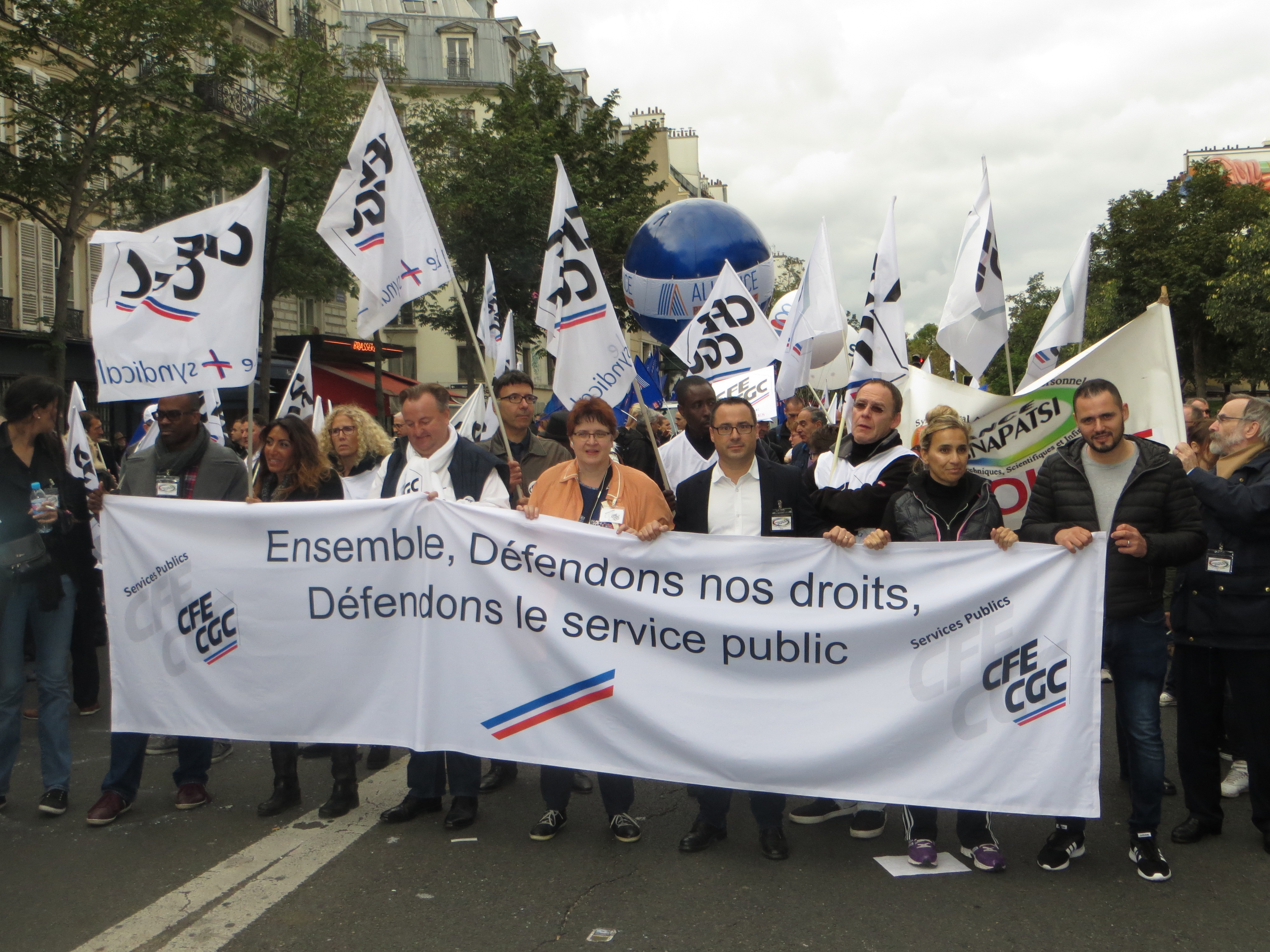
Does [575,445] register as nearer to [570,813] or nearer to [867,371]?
[570,813]

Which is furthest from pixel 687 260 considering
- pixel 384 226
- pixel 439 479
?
pixel 439 479

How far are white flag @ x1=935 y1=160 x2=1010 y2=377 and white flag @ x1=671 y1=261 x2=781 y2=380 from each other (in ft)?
5.23

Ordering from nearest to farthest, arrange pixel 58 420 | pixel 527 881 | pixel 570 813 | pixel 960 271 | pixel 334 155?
pixel 527 881
pixel 570 813
pixel 58 420
pixel 960 271
pixel 334 155

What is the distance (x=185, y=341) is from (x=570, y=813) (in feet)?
9.35

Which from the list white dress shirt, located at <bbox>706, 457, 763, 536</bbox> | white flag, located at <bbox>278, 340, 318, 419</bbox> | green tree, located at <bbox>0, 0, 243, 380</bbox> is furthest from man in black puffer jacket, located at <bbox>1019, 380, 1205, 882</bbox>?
green tree, located at <bbox>0, 0, 243, 380</bbox>

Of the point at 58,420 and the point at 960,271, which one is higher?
the point at 960,271

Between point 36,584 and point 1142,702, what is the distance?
4780 mm

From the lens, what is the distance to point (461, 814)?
15.4ft

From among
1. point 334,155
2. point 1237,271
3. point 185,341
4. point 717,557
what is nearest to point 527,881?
point 717,557

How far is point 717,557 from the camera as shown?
14.7ft

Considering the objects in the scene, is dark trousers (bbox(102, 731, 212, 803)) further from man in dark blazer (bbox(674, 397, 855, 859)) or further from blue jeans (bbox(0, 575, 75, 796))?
man in dark blazer (bbox(674, 397, 855, 859))

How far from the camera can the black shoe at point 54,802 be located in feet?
16.0

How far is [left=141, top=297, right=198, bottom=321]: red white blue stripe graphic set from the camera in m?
5.13

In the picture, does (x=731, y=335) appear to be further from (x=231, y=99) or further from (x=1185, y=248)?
(x=1185, y=248)
